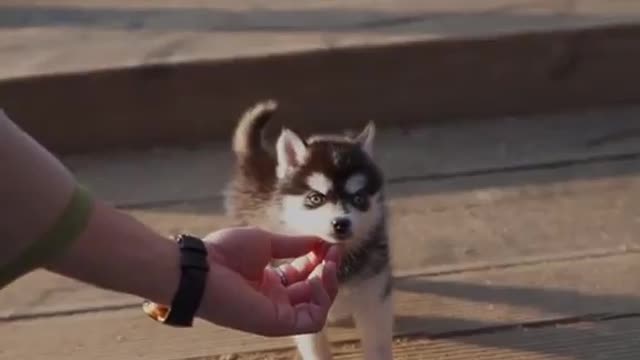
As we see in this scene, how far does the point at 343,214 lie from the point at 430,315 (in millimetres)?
366

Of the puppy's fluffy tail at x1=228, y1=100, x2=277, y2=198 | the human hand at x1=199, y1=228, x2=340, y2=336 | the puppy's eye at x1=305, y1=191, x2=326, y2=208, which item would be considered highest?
the human hand at x1=199, y1=228, x2=340, y2=336

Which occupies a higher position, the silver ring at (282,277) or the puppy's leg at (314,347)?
the silver ring at (282,277)

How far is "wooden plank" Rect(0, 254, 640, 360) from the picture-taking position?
2.17 m

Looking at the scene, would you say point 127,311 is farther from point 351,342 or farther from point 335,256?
point 335,256

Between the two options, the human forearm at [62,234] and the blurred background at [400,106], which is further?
the blurred background at [400,106]

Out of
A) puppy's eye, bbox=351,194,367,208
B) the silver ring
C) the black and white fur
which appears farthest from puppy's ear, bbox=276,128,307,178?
the silver ring

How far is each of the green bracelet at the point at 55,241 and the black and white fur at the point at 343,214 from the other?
2.59 feet

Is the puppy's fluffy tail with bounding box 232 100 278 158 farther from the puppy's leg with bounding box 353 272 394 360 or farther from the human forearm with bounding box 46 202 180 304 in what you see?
the human forearm with bounding box 46 202 180 304

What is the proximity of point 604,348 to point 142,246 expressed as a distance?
1.11 metres

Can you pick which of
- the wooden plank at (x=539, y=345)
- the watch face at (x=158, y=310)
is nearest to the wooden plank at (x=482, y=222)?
the wooden plank at (x=539, y=345)

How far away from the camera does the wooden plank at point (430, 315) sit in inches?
85.4

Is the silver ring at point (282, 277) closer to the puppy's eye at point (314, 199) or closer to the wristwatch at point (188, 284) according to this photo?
the wristwatch at point (188, 284)

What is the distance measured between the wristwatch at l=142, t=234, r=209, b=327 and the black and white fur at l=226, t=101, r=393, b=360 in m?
0.65

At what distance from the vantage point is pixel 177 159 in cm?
273
